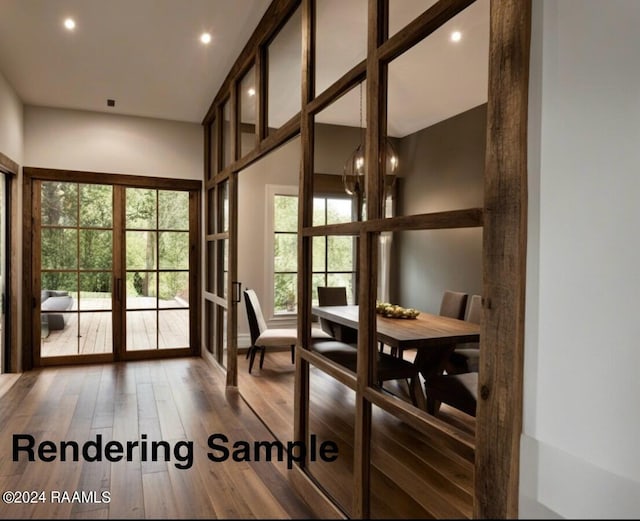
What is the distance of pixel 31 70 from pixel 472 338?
180 inches

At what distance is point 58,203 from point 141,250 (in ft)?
3.41

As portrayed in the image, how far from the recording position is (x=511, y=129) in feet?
3.79

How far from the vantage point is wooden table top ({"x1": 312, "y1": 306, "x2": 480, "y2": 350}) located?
1390mm

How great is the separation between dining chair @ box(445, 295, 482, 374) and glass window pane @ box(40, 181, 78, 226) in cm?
511

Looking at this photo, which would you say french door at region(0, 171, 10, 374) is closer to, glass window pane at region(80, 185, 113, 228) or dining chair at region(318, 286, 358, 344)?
glass window pane at region(80, 185, 113, 228)

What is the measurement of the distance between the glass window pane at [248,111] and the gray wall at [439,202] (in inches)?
84.3

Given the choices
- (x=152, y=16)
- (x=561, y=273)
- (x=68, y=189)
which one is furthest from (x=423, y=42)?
(x=68, y=189)

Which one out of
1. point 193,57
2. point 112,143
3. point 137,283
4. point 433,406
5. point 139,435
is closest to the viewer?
point 433,406

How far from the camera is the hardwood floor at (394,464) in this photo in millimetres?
1406

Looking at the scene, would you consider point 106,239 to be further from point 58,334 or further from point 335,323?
point 335,323

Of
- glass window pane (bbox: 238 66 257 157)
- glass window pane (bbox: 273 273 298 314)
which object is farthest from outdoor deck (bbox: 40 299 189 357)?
glass window pane (bbox: 238 66 257 157)

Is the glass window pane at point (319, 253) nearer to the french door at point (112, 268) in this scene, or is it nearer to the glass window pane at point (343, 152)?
the glass window pane at point (343, 152)

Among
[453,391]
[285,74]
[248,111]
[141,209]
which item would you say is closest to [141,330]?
[141,209]

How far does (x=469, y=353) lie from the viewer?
1353 mm
